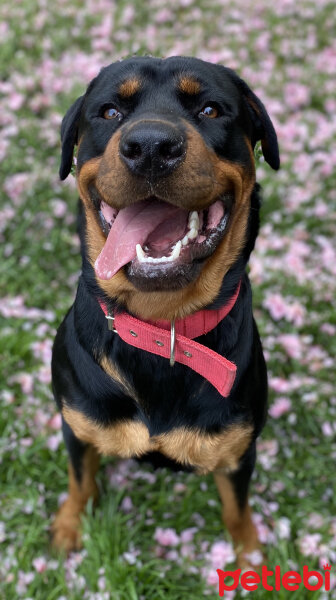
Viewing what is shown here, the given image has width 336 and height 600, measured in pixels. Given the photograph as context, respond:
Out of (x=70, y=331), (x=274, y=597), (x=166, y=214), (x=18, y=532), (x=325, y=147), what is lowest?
(x=18, y=532)

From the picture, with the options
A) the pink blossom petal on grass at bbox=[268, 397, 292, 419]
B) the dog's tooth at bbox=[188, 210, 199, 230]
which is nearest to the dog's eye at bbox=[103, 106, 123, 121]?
the dog's tooth at bbox=[188, 210, 199, 230]

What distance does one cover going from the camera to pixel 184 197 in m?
1.59

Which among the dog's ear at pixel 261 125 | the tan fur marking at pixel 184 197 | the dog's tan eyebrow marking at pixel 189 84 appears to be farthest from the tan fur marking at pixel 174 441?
the dog's tan eyebrow marking at pixel 189 84

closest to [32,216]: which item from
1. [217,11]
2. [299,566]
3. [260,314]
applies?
[260,314]

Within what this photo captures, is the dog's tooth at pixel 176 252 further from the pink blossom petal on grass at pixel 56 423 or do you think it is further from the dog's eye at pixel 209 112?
the pink blossom petal on grass at pixel 56 423

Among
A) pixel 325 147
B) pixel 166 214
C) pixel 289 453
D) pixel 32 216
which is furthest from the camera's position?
pixel 325 147

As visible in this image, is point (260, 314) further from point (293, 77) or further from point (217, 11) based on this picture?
point (217, 11)

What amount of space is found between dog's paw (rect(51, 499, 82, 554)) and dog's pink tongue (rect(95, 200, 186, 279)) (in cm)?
137

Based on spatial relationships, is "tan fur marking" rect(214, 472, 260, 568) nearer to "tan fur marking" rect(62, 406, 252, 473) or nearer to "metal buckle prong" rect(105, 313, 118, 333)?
"tan fur marking" rect(62, 406, 252, 473)

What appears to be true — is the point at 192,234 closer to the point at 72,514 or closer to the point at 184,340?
the point at 184,340

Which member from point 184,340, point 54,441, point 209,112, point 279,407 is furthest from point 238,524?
point 209,112

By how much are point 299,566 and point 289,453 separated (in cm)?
55

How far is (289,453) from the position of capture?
2898 millimetres

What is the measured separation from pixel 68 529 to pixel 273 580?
0.92 meters
